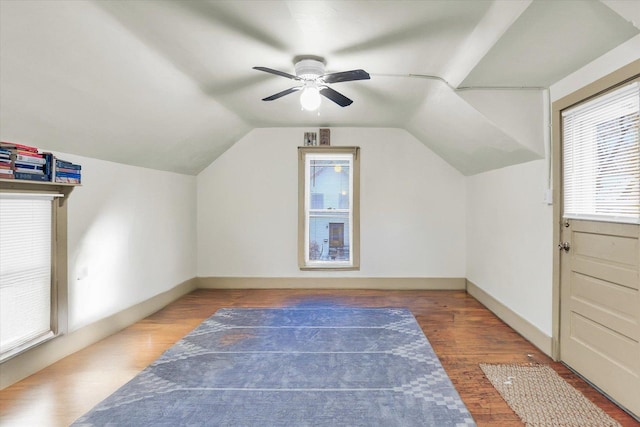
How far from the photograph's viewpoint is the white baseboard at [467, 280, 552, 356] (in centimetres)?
290

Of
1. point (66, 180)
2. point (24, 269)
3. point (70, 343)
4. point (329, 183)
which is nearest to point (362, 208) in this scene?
point (329, 183)

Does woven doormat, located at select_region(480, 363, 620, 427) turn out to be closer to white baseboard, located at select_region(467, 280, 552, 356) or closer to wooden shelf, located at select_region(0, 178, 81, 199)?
white baseboard, located at select_region(467, 280, 552, 356)

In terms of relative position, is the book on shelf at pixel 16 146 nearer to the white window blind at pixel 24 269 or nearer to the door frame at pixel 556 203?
the white window blind at pixel 24 269

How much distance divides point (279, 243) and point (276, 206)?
58 cm

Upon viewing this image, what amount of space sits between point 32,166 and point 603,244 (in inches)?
162

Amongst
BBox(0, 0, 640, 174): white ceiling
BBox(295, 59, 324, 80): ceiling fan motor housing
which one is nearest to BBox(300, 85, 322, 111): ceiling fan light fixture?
BBox(295, 59, 324, 80): ceiling fan motor housing

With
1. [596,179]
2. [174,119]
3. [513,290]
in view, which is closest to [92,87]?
[174,119]

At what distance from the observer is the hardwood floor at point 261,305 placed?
2.11 meters

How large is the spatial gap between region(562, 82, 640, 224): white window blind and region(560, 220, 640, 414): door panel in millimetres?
119

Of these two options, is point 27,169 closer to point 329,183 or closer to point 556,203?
point 329,183

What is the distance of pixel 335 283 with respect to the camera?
5094mm

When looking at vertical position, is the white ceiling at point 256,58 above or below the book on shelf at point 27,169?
above

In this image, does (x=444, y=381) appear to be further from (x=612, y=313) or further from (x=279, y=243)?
(x=279, y=243)

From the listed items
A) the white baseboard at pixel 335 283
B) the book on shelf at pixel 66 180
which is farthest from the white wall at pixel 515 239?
the book on shelf at pixel 66 180
